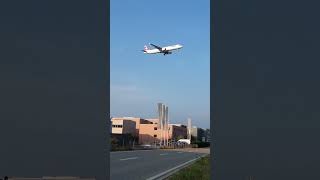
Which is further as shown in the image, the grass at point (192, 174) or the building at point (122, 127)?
the building at point (122, 127)

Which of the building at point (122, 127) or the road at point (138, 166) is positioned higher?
the building at point (122, 127)

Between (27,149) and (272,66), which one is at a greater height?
(272,66)

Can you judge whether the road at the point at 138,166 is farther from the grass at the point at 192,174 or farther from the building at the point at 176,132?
the building at the point at 176,132

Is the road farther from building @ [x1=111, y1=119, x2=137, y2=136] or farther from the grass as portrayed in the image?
building @ [x1=111, y1=119, x2=137, y2=136]

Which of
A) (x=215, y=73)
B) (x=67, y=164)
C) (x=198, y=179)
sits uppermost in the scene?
(x=215, y=73)

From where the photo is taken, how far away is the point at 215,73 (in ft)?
22.4

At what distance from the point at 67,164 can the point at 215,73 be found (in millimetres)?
2547

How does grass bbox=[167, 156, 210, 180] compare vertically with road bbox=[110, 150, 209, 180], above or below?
above

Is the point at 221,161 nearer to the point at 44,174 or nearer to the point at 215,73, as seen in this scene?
the point at 215,73

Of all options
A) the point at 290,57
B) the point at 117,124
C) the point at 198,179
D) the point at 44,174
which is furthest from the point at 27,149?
the point at 117,124

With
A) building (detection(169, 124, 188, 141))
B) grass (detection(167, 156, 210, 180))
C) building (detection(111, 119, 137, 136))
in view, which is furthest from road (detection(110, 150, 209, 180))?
building (detection(169, 124, 188, 141))

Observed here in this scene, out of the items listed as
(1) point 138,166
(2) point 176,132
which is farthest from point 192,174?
(2) point 176,132

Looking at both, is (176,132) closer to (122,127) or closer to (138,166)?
(122,127)

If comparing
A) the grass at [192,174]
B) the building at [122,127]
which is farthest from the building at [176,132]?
the grass at [192,174]
